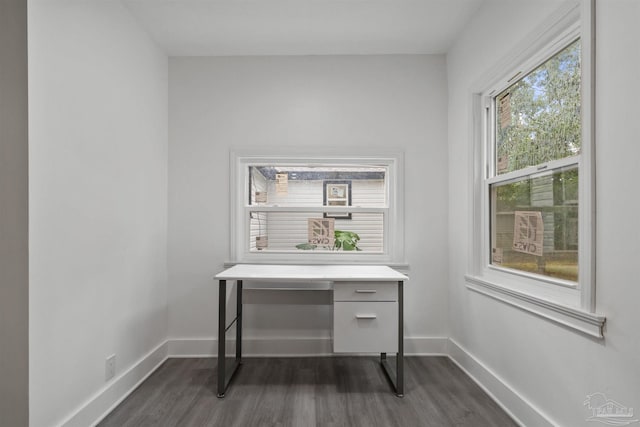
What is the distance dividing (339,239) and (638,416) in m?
2.07

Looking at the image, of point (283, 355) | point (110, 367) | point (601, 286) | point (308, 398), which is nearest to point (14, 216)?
point (110, 367)

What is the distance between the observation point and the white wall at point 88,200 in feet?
4.93

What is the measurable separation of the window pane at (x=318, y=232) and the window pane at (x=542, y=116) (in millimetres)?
1123

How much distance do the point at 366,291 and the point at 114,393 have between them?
64.8 inches

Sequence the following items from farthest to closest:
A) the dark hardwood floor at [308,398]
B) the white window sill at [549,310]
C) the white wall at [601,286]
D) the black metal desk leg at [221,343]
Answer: the black metal desk leg at [221,343] → the dark hardwood floor at [308,398] → the white window sill at [549,310] → the white wall at [601,286]

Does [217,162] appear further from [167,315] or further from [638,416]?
[638,416]

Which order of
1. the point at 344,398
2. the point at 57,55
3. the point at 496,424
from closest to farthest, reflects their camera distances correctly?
the point at 57,55
the point at 496,424
the point at 344,398

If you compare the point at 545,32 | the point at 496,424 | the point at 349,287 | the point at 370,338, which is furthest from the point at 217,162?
the point at 496,424

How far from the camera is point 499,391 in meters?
2.02

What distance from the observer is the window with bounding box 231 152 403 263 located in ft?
9.58

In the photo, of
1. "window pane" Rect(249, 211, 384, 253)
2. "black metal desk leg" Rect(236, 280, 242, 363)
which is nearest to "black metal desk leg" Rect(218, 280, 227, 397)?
"black metal desk leg" Rect(236, 280, 242, 363)

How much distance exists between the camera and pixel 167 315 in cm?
279

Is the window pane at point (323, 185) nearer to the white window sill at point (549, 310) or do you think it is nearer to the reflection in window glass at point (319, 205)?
the reflection in window glass at point (319, 205)

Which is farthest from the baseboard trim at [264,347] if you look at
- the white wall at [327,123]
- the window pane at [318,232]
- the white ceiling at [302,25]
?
the white ceiling at [302,25]
